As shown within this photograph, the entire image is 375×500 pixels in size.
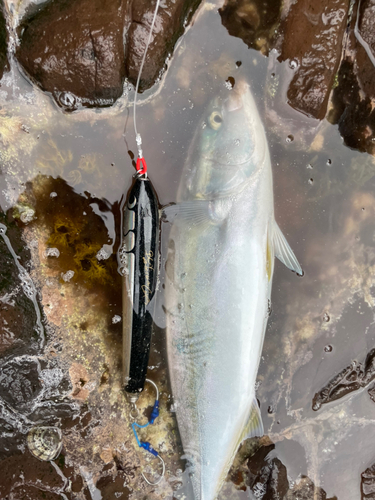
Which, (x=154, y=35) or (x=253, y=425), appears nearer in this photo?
(x=154, y=35)

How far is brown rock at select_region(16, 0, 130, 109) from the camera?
8.52ft

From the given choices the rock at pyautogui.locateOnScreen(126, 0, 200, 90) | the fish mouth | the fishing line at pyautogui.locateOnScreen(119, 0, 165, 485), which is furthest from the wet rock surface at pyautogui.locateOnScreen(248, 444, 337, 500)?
the rock at pyautogui.locateOnScreen(126, 0, 200, 90)

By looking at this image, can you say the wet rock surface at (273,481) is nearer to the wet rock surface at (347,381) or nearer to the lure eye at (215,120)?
the wet rock surface at (347,381)

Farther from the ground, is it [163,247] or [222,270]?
[222,270]

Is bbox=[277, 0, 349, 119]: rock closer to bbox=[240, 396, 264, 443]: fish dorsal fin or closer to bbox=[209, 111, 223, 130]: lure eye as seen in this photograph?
bbox=[209, 111, 223, 130]: lure eye

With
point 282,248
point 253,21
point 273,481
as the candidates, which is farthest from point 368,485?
point 253,21

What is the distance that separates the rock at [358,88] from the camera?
299cm

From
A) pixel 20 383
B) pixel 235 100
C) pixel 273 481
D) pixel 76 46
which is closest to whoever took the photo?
pixel 76 46

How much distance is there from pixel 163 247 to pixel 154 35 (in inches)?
68.7

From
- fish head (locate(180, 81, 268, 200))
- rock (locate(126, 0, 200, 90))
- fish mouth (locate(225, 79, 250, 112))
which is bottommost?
fish head (locate(180, 81, 268, 200))

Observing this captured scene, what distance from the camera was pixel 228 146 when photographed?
2797 millimetres

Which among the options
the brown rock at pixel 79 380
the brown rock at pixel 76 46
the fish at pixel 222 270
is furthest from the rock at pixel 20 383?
the brown rock at pixel 76 46

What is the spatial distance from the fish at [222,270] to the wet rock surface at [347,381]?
2.57 feet

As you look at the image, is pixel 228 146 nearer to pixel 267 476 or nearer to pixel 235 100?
pixel 235 100
